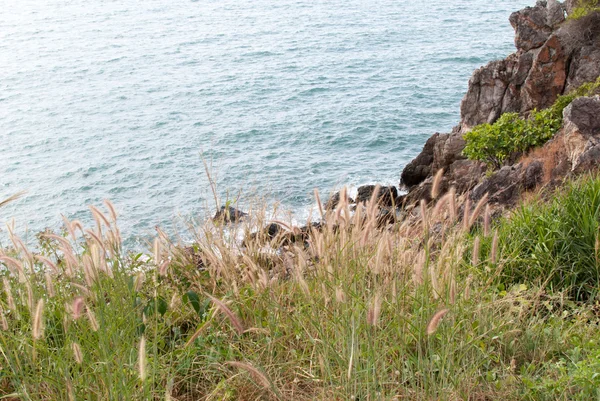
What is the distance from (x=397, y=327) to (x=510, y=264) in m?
2.46

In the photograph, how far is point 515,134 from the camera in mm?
14711

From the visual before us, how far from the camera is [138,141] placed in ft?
97.8

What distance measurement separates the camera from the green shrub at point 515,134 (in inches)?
563

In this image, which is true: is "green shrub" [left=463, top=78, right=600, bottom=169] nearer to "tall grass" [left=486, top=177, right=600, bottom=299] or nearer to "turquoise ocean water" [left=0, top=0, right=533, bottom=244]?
"turquoise ocean water" [left=0, top=0, right=533, bottom=244]

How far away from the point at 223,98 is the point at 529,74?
68.3 feet

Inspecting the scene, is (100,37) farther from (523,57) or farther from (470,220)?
(470,220)

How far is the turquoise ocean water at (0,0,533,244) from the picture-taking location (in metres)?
24.9

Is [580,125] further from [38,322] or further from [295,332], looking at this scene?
[38,322]

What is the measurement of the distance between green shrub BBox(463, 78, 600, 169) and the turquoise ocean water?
18.5ft

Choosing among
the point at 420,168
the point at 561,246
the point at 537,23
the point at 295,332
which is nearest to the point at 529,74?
the point at 537,23

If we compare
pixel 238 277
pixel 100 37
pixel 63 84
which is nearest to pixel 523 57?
pixel 238 277

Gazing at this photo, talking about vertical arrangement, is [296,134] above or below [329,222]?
below

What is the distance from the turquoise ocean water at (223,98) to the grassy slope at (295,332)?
873cm

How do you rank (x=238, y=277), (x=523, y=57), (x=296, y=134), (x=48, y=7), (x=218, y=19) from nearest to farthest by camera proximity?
1. (x=238, y=277)
2. (x=523, y=57)
3. (x=296, y=134)
4. (x=218, y=19)
5. (x=48, y=7)
